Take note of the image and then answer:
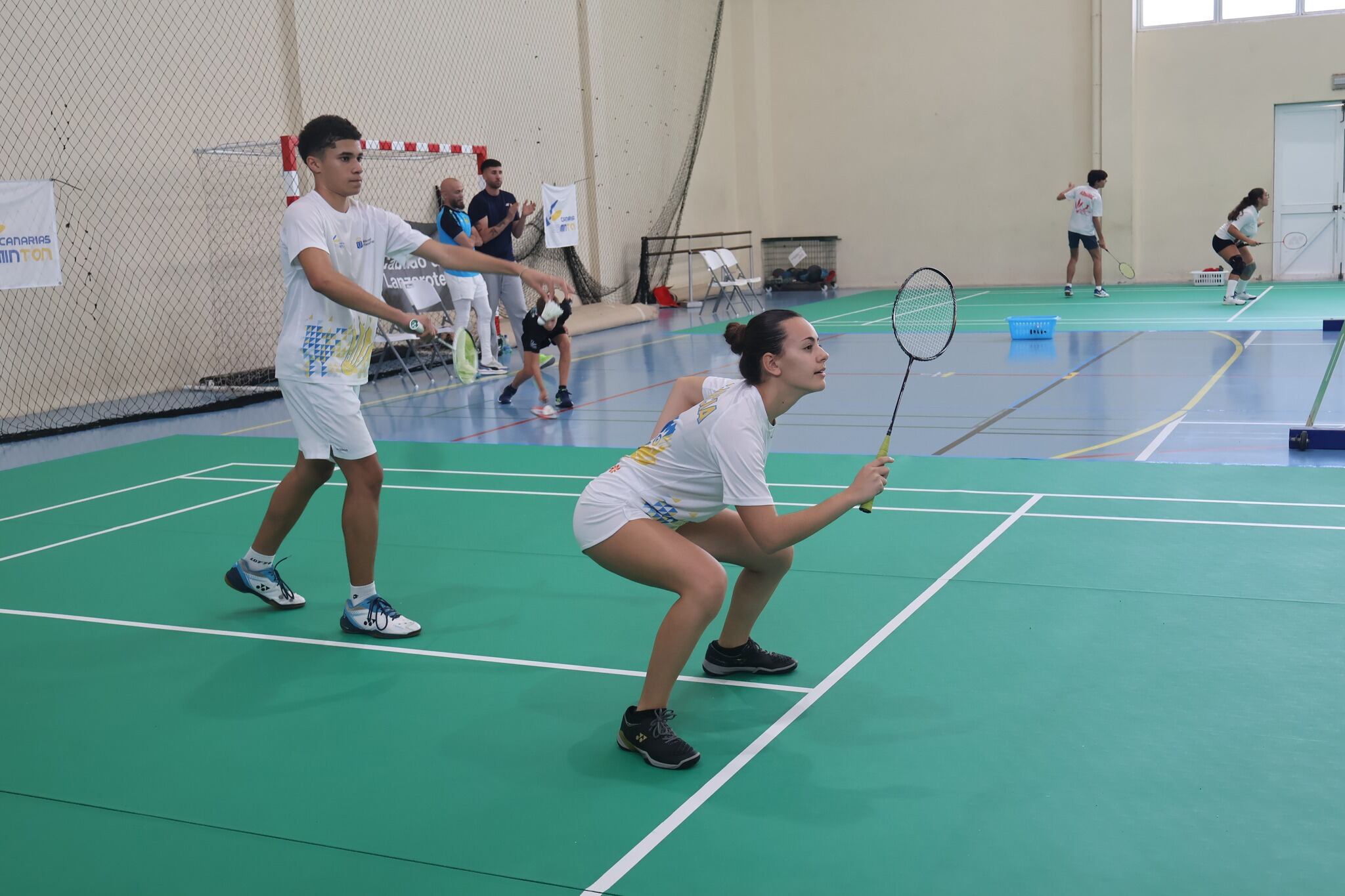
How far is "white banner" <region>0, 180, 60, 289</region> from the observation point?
9.66 meters

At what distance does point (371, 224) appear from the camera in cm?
489

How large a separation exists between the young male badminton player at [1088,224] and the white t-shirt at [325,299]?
1565cm

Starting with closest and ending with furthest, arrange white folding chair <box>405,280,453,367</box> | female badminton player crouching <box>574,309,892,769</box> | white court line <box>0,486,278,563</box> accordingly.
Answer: female badminton player crouching <box>574,309,892,769</box>
white court line <box>0,486,278,563</box>
white folding chair <box>405,280,453,367</box>

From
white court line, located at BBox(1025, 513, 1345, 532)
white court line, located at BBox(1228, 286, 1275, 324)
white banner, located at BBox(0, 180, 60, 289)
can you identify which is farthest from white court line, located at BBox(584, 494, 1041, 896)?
white court line, located at BBox(1228, 286, 1275, 324)

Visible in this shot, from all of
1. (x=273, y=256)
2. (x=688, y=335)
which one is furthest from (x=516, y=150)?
(x=273, y=256)

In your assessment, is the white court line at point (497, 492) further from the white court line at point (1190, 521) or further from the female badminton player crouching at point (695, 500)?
the female badminton player crouching at point (695, 500)

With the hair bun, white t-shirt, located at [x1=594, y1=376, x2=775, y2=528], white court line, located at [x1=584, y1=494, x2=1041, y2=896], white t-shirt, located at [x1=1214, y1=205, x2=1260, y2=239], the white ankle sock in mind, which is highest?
white t-shirt, located at [x1=1214, y1=205, x2=1260, y2=239]

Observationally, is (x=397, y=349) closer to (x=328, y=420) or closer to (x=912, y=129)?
(x=328, y=420)

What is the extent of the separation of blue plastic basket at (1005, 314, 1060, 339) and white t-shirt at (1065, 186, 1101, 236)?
5824 millimetres

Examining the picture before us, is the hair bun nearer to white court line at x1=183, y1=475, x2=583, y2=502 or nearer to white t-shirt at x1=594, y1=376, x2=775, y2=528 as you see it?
white t-shirt at x1=594, y1=376, x2=775, y2=528

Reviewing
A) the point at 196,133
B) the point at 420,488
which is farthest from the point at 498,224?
the point at 420,488

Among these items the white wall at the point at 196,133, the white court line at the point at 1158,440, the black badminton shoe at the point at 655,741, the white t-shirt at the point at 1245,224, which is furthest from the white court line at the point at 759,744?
the white t-shirt at the point at 1245,224

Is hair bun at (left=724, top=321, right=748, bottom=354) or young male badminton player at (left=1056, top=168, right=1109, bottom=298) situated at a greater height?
young male badminton player at (left=1056, top=168, right=1109, bottom=298)

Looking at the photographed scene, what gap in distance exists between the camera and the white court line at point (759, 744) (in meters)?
2.98
